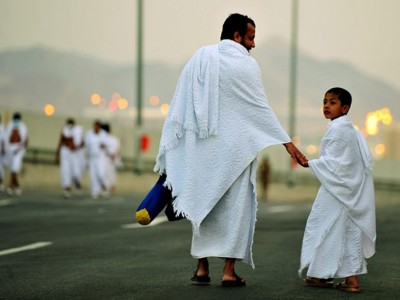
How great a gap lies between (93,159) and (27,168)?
645 centimetres

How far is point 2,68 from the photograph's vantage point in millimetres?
52062

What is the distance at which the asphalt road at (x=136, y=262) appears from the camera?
9.26 m

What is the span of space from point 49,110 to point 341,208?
131ft

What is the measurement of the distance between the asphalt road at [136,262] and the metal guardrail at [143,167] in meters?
20.1

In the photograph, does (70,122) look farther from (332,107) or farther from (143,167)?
(332,107)

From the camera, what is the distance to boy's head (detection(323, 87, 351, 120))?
9.79m

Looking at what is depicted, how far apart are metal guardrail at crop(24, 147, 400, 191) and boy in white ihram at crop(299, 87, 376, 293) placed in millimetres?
30941

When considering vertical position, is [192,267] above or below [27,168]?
above

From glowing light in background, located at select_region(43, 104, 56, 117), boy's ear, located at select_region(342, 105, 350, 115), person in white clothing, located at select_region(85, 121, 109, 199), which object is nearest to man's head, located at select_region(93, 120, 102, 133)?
person in white clothing, located at select_region(85, 121, 109, 199)

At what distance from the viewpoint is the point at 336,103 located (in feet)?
32.1

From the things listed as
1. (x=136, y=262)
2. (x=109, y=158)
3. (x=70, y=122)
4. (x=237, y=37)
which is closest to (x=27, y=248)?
(x=136, y=262)

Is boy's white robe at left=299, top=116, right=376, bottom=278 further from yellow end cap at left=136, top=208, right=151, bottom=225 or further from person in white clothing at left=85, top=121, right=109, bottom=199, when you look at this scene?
person in white clothing at left=85, top=121, right=109, bottom=199

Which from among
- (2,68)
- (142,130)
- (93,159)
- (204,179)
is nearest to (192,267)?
(204,179)

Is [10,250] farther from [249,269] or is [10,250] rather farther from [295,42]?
[295,42]
